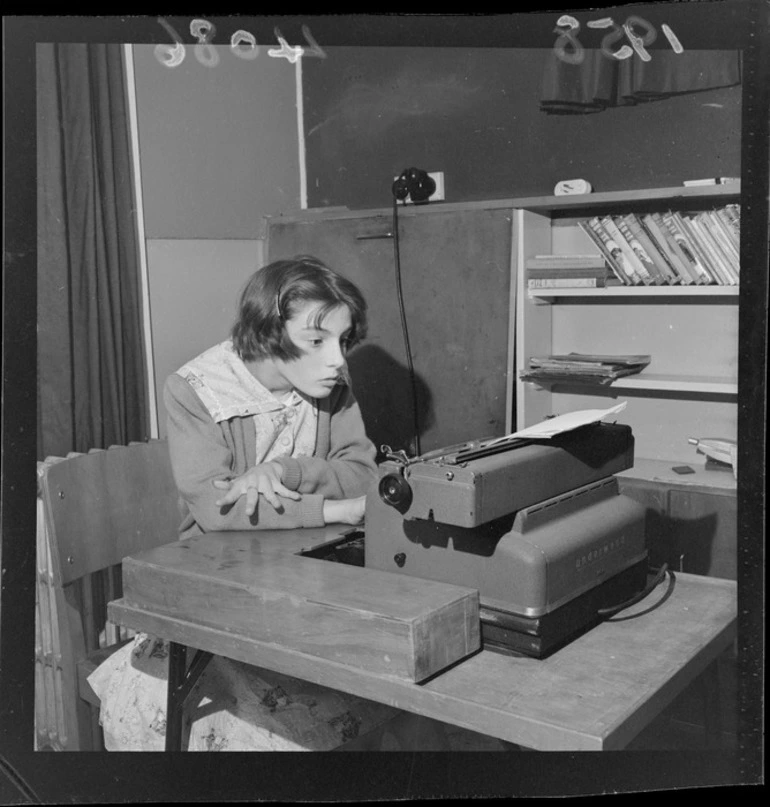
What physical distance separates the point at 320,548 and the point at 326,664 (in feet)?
1.07

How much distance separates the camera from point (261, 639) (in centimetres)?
134

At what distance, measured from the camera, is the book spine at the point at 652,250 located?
109 inches

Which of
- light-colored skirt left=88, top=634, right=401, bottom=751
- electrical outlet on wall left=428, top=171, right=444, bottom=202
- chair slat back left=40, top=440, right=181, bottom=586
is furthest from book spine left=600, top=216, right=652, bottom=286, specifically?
light-colored skirt left=88, top=634, right=401, bottom=751

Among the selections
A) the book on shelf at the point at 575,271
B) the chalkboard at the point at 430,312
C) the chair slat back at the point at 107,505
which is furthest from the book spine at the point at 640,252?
the chair slat back at the point at 107,505

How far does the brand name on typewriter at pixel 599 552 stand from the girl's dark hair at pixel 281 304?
76cm

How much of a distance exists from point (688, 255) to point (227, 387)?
1551 mm

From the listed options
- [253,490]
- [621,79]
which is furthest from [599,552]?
[621,79]

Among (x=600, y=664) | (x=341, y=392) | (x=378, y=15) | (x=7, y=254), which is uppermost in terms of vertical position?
(x=378, y=15)

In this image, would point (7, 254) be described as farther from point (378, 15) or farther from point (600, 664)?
point (600, 664)

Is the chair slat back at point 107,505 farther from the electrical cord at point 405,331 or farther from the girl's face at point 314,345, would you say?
the electrical cord at point 405,331

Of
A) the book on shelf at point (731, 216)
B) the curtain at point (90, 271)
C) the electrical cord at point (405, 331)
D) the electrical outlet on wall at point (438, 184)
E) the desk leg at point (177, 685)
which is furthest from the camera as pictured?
the electrical outlet on wall at point (438, 184)

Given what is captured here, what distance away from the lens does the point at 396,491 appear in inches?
53.0

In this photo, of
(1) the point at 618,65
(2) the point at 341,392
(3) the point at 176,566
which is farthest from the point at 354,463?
(1) the point at 618,65

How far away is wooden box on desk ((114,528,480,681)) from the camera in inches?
48.3
